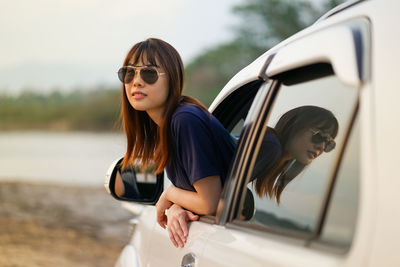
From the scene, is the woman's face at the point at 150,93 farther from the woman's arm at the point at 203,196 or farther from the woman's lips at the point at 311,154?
the woman's lips at the point at 311,154

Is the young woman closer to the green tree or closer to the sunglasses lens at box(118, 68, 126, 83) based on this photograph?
the sunglasses lens at box(118, 68, 126, 83)

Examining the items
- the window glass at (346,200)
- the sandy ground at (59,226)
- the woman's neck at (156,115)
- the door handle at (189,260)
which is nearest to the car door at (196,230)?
the door handle at (189,260)

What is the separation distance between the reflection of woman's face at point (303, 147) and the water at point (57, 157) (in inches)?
780

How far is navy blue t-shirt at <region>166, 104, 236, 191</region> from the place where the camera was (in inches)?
89.2

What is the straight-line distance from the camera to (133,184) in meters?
3.17

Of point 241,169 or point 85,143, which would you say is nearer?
point 241,169

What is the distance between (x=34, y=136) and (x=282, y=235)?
122 feet

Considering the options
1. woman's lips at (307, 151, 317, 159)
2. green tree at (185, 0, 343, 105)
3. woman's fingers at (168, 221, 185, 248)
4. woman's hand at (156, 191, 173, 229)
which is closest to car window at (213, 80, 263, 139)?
woman's hand at (156, 191, 173, 229)

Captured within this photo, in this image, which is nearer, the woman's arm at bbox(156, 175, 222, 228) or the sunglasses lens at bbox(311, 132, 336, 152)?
the sunglasses lens at bbox(311, 132, 336, 152)

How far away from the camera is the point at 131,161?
2879 mm

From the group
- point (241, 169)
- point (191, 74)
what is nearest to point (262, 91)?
Result: point (241, 169)

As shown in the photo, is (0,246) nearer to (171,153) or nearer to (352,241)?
(171,153)

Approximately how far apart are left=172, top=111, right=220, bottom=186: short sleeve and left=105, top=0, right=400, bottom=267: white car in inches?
4.9

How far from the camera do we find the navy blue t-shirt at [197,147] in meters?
2.27
